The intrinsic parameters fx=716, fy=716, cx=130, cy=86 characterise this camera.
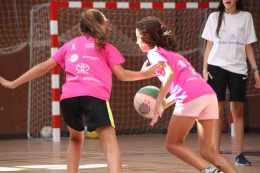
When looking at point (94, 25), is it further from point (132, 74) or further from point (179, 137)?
point (179, 137)

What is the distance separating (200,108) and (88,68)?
0.92 m

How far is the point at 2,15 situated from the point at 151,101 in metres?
6.36

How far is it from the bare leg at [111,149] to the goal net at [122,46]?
6262 mm

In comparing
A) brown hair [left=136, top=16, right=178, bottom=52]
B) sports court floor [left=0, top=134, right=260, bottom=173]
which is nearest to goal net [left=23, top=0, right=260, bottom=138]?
sports court floor [left=0, top=134, right=260, bottom=173]

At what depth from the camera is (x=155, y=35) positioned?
18.7 ft

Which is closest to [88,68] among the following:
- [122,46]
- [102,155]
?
[102,155]

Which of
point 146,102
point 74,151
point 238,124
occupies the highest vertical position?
point 146,102

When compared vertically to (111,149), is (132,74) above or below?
above

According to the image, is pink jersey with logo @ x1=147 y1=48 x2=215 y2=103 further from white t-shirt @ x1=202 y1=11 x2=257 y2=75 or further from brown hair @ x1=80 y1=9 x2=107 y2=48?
white t-shirt @ x1=202 y1=11 x2=257 y2=75

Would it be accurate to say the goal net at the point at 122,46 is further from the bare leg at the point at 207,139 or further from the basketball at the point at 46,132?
the bare leg at the point at 207,139

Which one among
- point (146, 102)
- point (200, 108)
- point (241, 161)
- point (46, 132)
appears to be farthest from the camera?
point (46, 132)

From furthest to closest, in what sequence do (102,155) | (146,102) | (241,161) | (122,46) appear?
(122,46)
(102,155)
(241,161)
(146,102)

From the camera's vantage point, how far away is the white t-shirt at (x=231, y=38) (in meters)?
7.59

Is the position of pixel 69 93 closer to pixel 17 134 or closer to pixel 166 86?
pixel 166 86
